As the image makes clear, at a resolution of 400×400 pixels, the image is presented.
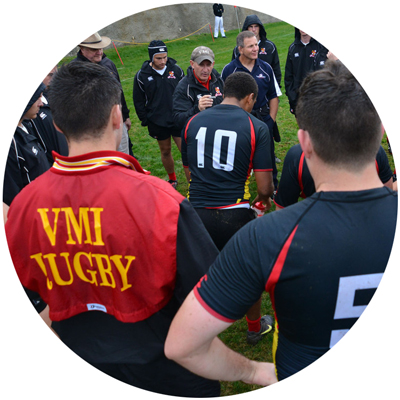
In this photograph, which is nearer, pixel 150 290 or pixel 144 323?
pixel 150 290

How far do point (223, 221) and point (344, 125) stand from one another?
2135 millimetres

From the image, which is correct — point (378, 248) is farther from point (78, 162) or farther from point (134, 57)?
point (134, 57)

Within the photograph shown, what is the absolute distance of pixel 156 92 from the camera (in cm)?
652

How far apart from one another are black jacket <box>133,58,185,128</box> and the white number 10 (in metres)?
3.14

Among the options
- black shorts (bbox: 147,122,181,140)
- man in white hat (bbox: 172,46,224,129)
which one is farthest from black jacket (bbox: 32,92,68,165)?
black shorts (bbox: 147,122,181,140)

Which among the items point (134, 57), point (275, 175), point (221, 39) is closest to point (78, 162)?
point (275, 175)

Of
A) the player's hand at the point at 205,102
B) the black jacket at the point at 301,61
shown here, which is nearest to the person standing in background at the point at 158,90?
the player's hand at the point at 205,102

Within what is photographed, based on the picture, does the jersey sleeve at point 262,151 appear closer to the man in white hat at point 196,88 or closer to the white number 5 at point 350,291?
the man in white hat at point 196,88

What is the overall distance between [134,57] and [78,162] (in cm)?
1858

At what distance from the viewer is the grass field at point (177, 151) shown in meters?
3.71

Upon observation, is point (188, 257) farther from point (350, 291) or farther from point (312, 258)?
point (350, 291)

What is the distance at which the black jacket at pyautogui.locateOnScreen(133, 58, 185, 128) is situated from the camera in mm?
6465

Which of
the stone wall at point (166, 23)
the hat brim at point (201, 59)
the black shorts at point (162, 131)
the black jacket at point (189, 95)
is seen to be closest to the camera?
the hat brim at point (201, 59)

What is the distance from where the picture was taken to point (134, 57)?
18.7 metres
